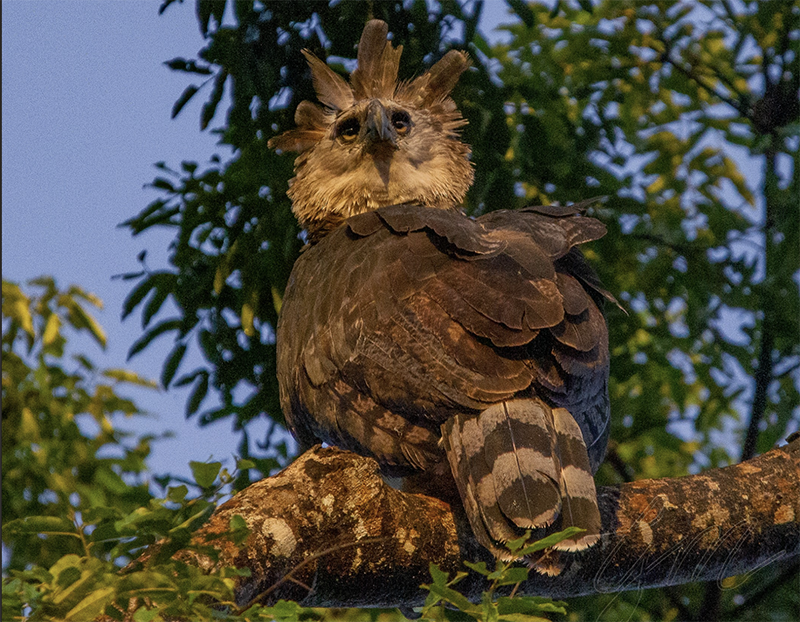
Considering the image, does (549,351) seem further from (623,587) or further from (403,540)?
(623,587)

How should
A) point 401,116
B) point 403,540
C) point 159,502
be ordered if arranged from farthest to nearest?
point 401,116 < point 403,540 < point 159,502

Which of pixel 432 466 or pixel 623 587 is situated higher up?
pixel 432 466

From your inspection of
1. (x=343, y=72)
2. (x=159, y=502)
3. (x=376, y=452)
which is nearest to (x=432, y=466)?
(x=376, y=452)

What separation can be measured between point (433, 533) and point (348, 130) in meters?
2.23

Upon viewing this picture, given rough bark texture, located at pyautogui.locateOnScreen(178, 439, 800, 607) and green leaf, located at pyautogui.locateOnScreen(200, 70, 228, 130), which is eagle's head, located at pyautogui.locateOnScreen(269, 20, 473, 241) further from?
rough bark texture, located at pyautogui.locateOnScreen(178, 439, 800, 607)

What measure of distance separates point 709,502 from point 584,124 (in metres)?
2.19

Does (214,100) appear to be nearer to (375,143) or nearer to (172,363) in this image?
(375,143)

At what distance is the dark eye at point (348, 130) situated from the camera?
13.8ft

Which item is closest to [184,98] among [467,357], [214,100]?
[214,100]

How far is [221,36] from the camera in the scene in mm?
3516

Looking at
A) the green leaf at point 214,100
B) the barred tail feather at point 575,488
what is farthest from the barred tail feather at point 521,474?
the green leaf at point 214,100

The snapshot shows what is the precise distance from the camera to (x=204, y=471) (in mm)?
1720

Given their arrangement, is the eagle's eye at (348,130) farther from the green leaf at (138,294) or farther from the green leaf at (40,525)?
the green leaf at (40,525)

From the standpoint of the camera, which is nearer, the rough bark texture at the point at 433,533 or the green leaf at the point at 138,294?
the rough bark texture at the point at 433,533
